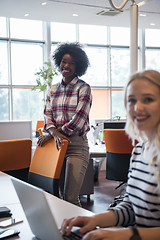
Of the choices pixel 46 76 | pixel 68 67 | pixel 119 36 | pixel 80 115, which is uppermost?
pixel 119 36

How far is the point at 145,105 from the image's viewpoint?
45.1 inches

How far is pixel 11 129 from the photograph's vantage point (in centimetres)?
654

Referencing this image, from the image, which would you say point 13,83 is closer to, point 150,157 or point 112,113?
point 112,113

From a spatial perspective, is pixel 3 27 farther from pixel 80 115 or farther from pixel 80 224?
pixel 80 224

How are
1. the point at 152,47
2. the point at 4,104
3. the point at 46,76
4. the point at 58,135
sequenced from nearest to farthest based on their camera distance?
1. the point at 58,135
2. the point at 46,76
3. the point at 4,104
4. the point at 152,47

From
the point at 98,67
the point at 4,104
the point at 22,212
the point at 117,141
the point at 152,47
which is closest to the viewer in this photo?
the point at 22,212

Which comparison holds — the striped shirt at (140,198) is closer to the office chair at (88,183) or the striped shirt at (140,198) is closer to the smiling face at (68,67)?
the smiling face at (68,67)

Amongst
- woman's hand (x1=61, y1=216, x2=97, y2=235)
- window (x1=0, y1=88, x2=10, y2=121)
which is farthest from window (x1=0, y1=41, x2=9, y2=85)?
woman's hand (x1=61, y1=216, x2=97, y2=235)

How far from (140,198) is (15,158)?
1579 mm

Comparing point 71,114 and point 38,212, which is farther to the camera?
point 71,114

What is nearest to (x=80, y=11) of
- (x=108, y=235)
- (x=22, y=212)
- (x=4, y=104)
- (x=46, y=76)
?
(x=46, y=76)

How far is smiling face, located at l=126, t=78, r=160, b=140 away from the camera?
1139 mm

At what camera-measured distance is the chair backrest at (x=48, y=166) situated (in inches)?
83.3

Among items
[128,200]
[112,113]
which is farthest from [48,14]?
[128,200]
